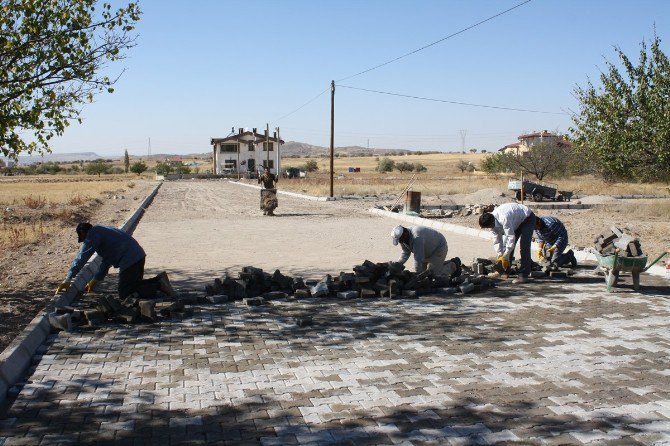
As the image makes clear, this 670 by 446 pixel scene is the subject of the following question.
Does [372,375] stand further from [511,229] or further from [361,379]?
[511,229]

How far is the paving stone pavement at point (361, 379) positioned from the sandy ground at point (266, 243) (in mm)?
3511

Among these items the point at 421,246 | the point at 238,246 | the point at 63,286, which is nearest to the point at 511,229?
the point at 421,246

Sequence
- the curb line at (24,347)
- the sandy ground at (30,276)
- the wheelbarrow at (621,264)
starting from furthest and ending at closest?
the wheelbarrow at (621,264) → the sandy ground at (30,276) → the curb line at (24,347)

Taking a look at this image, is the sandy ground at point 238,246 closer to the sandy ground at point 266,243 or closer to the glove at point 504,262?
the sandy ground at point 266,243

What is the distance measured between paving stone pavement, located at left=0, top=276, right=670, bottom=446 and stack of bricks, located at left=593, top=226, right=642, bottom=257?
0.96 metres

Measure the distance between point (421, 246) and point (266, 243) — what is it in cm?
706

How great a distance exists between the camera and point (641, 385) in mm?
5398

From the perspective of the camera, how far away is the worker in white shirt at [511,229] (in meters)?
9.84

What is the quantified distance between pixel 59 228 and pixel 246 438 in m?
17.4

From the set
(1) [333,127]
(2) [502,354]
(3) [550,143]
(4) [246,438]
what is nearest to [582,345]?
(2) [502,354]

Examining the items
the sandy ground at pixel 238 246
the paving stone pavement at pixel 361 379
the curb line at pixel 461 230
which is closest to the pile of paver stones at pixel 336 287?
the paving stone pavement at pixel 361 379

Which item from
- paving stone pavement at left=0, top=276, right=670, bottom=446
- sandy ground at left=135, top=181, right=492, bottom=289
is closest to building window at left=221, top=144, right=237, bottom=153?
sandy ground at left=135, top=181, right=492, bottom=289

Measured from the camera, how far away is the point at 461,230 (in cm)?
1811

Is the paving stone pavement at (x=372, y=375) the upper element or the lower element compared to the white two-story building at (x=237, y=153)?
lower
